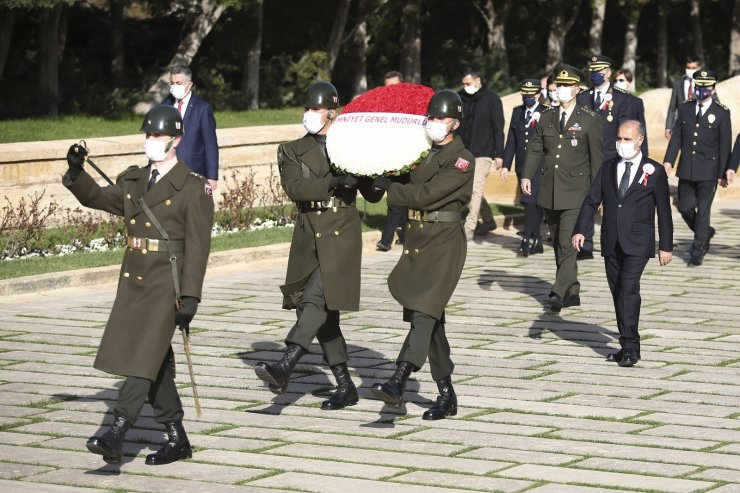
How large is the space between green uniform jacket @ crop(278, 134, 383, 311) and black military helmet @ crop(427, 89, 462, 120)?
654 millimetres

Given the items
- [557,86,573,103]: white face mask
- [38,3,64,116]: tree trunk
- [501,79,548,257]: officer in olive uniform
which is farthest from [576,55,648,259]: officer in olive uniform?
[38,3,64,116]: tree trunk

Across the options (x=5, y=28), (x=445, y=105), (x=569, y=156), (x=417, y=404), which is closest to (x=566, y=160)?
(x=569, y=156)

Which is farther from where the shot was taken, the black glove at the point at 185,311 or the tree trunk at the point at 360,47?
the tree trunk at the point at 360,47

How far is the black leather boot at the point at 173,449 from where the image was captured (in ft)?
25.8

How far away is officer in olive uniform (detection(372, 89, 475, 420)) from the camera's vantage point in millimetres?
8898

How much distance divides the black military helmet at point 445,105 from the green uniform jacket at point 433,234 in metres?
0.21

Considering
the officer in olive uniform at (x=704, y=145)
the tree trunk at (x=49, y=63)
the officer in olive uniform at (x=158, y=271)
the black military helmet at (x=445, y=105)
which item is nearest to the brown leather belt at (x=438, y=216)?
the black military helmet at (x=445, y=105)

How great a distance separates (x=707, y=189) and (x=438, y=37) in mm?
32616

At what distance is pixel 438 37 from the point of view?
4822cm

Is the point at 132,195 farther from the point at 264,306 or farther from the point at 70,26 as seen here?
the point at 70,26

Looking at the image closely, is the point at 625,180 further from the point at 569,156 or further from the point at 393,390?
the point at 393,390

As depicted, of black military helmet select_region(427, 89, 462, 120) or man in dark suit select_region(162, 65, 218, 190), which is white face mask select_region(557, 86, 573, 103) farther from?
black military helmet select_region(427, 89, 462, 120)

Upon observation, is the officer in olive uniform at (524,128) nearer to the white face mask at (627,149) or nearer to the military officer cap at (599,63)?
→ the military officer cap at (599,63)

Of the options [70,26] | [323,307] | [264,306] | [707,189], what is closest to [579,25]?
[70,26]
